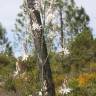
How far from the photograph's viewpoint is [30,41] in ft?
21.5

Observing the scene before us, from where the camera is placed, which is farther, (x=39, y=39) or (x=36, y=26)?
(x=39, y=39)

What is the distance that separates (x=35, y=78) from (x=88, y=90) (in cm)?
324

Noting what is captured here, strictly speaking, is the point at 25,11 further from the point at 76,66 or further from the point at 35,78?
the point at 76,66

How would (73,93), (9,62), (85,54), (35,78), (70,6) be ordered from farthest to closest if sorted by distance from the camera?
(70,6), (9,62), (85,54), (73,93), (35,78)

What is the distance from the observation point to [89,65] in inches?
892

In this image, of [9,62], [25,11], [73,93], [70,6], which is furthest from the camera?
[70,6]

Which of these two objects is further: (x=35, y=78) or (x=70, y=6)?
(x=70, y=6)

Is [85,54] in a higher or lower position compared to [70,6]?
lower

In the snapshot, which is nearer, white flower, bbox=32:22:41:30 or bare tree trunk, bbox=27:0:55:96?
white flower, bbox=32:22:41:30

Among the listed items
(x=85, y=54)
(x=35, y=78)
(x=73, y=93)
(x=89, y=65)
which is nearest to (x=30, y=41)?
(x=35, y=78)

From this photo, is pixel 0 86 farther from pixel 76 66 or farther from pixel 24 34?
pixel 24 34

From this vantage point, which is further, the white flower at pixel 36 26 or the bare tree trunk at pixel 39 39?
the bare tree trunk at pixel 39 39

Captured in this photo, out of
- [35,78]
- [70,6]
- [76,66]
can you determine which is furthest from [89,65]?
[70,6]

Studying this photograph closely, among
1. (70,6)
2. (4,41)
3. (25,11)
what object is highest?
(70,6)
